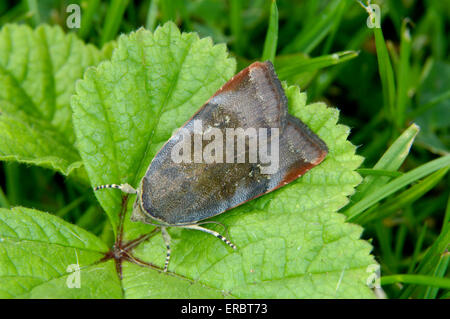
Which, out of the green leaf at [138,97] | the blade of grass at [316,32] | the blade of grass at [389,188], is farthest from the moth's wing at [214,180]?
the blade of grass at [316,32]

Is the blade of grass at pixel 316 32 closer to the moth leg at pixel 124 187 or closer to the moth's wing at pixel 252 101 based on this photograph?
the moth's wing at pixel 252 101

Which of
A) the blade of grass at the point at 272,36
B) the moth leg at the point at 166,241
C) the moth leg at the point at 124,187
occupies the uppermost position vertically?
the blade of grass at the point at 272,36

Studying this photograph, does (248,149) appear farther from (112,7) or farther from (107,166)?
(112,7)

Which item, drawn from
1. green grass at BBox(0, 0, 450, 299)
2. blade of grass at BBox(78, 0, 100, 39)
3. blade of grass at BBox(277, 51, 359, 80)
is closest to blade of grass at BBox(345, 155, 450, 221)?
green grass at BBox(0, 0, 450, 299)

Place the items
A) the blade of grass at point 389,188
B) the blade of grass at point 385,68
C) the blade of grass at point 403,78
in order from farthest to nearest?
the blade of grass at point 403,78 → the blade of grass at point 385,68 → the blade of grass at point 389,188

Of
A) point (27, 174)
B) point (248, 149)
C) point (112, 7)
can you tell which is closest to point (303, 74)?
point (248, 149)

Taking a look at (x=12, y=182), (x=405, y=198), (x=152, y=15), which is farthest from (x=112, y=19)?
(x=405, y=198)
